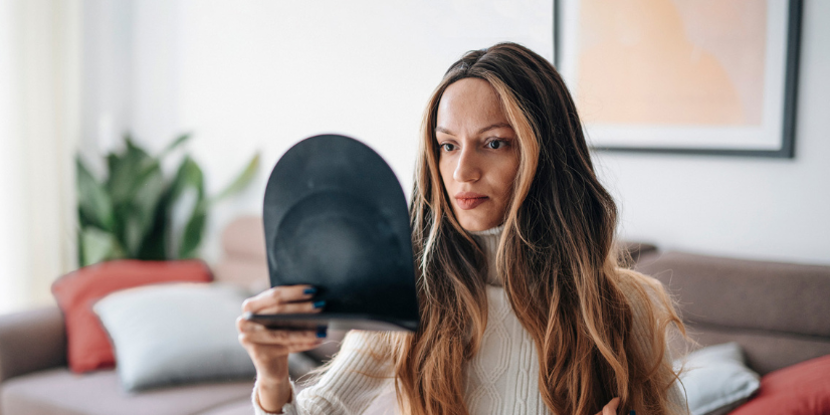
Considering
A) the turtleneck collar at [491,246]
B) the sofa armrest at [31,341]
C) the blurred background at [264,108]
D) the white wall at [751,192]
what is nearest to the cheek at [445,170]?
the turtleneck collar at [491,246]

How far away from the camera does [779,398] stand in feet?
4.03

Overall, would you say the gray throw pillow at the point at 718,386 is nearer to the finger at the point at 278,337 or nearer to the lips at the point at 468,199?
the lips at the point at 468,199

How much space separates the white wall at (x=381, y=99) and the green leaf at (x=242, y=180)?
46 millimetres

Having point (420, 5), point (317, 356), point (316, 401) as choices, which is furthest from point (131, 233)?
point (316, 401)

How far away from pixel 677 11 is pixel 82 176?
102 inches

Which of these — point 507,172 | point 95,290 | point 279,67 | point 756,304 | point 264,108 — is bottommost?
point 95,290

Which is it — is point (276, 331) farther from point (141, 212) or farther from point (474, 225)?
point (141, 212)

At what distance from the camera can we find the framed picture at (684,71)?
5.61 ft

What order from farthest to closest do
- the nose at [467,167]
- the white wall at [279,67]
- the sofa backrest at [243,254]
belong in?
1. the sofa backrest at [243,254]
2. the white wall at [279,67]
3. the nose at [467,167]

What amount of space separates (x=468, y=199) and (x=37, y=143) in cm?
271

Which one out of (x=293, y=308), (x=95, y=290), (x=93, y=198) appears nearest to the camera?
(x=293, y=308)

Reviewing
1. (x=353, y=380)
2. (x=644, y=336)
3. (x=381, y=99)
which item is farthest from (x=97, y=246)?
(x=644, y=336)

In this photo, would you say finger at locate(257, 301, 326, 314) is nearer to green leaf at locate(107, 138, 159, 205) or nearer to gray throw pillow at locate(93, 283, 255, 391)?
gray throw pillow at locate(93, 283, 255, 391)

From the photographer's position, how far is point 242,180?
9.34ft
